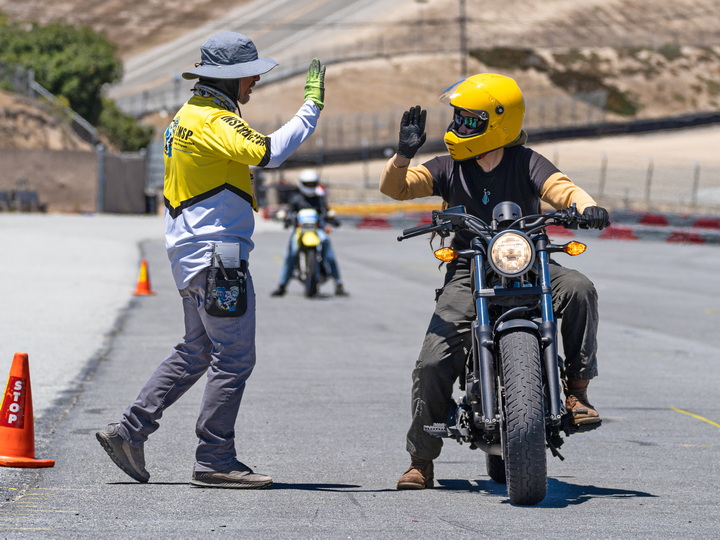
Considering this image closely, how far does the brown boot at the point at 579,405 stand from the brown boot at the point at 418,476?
0.75m

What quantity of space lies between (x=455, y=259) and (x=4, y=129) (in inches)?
1891

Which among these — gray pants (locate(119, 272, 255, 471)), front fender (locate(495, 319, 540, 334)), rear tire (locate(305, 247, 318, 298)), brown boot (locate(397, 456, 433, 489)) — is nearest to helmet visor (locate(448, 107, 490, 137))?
front fender (locate(495, 319, 540, 334))

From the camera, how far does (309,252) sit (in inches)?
728

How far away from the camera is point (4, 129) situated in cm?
5181

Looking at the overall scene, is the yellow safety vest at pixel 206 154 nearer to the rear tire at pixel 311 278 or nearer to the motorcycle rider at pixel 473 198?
the motorcycle rider at pixel 473 198

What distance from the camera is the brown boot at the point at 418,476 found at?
6238mm

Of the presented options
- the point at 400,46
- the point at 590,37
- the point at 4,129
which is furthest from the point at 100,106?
the point at 590,37

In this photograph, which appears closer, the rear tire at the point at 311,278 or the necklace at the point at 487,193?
the necklace at the point at 487,193

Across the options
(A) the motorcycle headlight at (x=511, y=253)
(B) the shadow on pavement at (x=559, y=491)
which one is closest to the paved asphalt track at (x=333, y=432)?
(B) the shadow on pavement at (x=559, y=491)

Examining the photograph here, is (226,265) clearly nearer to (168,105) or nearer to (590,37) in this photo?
(168,105)

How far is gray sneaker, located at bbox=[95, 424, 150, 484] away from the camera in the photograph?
621cm

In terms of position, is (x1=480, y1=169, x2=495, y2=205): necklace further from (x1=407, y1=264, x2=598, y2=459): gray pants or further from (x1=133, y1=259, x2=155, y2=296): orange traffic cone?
(x1=133, y1=259, x2=155, y2=296): orange traffic cone

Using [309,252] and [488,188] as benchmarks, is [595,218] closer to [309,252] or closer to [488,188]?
[488,188]

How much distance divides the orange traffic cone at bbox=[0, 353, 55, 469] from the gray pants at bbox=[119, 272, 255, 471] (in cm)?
62
